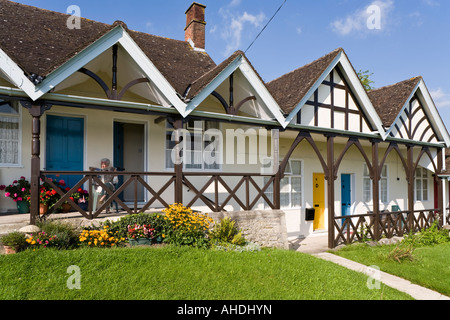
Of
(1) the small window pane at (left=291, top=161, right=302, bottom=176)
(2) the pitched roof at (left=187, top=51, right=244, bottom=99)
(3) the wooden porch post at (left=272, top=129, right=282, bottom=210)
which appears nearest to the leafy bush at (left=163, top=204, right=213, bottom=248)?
(3) the wooden porch post at (left=272, top=129, right=282, bottom=210)

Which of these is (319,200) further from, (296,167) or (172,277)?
(172,277)

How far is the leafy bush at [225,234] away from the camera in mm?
6960

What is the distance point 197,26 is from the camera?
11750 mm

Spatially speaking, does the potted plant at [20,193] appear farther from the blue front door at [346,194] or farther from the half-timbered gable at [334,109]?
the blue front door at [346,194]

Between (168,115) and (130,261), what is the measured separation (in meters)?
3.44

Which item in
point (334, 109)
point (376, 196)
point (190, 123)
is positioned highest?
point (334, 109)

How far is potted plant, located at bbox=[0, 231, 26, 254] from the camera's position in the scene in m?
5.30

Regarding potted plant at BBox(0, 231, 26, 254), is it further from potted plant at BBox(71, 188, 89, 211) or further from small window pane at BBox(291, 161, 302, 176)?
small window pane at BBox(291, 161, 302, 176)

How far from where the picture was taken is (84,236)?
229 inches

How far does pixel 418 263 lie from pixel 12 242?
9.10 meters

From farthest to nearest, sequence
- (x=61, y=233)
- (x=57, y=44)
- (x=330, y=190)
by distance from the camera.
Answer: (x=330, y=190)
(x=57, y=44)
(x=61, y=233)

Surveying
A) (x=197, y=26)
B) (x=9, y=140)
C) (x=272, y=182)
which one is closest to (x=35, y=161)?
(x=9, y=140)

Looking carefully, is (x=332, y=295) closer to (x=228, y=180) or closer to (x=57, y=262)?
(x=57, y=262)

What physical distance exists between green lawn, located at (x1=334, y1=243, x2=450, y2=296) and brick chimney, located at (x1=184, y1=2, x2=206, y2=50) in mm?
8749
